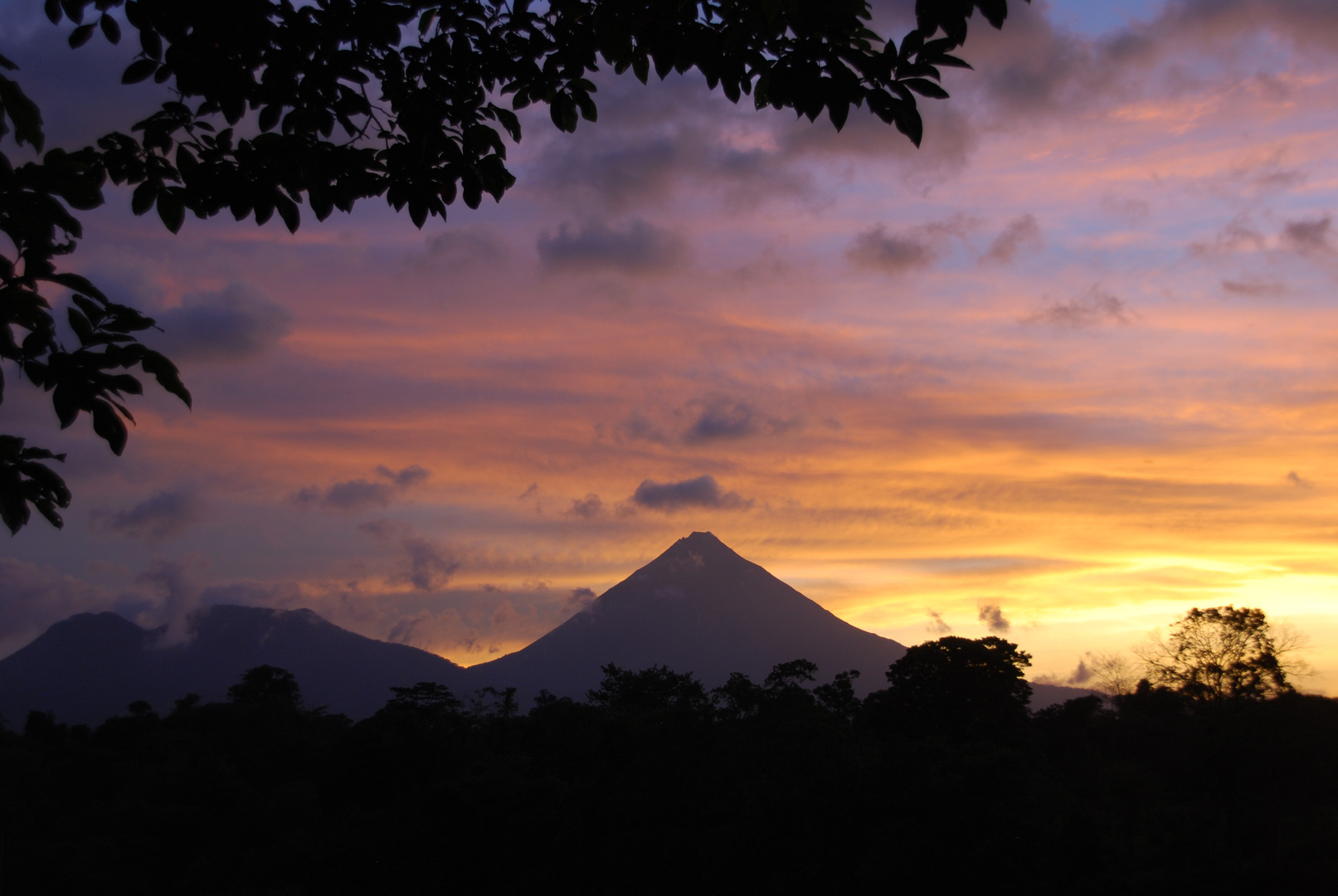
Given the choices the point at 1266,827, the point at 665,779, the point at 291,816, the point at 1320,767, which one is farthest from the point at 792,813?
the point at 291,816

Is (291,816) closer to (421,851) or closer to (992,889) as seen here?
(421,851)


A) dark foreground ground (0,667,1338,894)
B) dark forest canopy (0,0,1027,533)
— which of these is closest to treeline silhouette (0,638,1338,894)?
dark foreground ground (0,667,1338,894)

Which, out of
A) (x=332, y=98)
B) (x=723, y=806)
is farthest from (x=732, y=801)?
(x=332, y=98)

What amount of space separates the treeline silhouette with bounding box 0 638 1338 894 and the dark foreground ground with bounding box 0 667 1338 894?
0.26ft

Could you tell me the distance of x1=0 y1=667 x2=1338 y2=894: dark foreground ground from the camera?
2145 cm

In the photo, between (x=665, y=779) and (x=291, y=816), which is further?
(x=291, y=816)

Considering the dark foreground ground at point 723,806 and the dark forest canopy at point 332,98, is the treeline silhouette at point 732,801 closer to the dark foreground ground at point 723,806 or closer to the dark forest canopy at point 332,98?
the dark foreground ground at point 723,806

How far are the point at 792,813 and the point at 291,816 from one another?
23474 millimetres

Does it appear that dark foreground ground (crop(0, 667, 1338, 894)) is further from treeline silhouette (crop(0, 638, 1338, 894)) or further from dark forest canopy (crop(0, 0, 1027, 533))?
dark forest canopy (crop(0, 0, 1027, 533))

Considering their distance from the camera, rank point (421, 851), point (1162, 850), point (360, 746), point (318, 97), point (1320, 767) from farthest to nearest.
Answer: point (360, 746)
point (421, 851)
point (1320, 767)
point (1162, 850)
point (318, 97)

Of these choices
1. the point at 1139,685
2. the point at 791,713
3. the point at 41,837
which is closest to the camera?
the point at 41,837

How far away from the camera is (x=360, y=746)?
40.9 meters

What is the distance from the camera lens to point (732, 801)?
27.0m

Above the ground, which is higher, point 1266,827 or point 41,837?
point 1266,827
